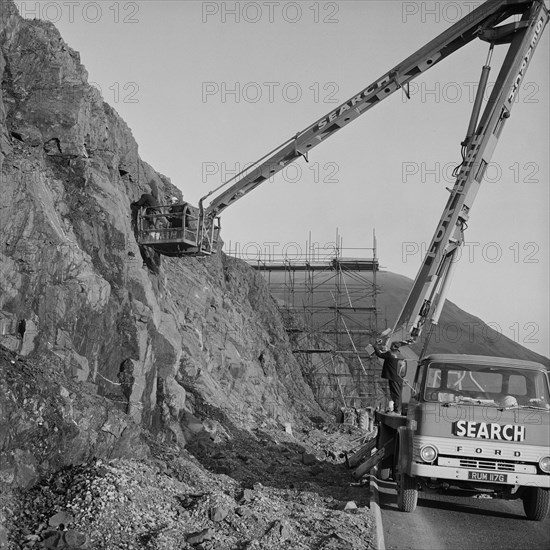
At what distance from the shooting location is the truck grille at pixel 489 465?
993 cm

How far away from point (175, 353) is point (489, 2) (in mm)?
11711

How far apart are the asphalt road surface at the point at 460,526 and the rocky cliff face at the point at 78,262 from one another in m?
4.54

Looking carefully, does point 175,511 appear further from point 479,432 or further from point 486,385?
point 486,385

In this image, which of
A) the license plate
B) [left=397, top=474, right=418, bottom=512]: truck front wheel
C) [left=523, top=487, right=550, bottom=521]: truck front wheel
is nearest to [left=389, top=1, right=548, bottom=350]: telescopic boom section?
[left=397, top=474, right=418, bottom=512]: truck front wheel

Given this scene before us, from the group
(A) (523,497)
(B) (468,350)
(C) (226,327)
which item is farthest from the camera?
(B) (468,350)

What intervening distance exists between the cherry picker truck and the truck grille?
1 centimetres

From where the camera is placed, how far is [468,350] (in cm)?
7450

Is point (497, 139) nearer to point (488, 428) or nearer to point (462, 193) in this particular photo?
point (462, 193)

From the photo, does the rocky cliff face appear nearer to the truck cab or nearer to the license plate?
the truck cab

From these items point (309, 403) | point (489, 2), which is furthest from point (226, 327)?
point (489, 2)

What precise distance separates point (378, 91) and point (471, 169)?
13.2 feet

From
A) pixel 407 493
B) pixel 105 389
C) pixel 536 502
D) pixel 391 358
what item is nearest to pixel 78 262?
pixel 105 389

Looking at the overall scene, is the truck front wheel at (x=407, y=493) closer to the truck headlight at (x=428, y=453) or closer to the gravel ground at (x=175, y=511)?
the gravel ground at (x=175, y=511)

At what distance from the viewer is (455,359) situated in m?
11.3
